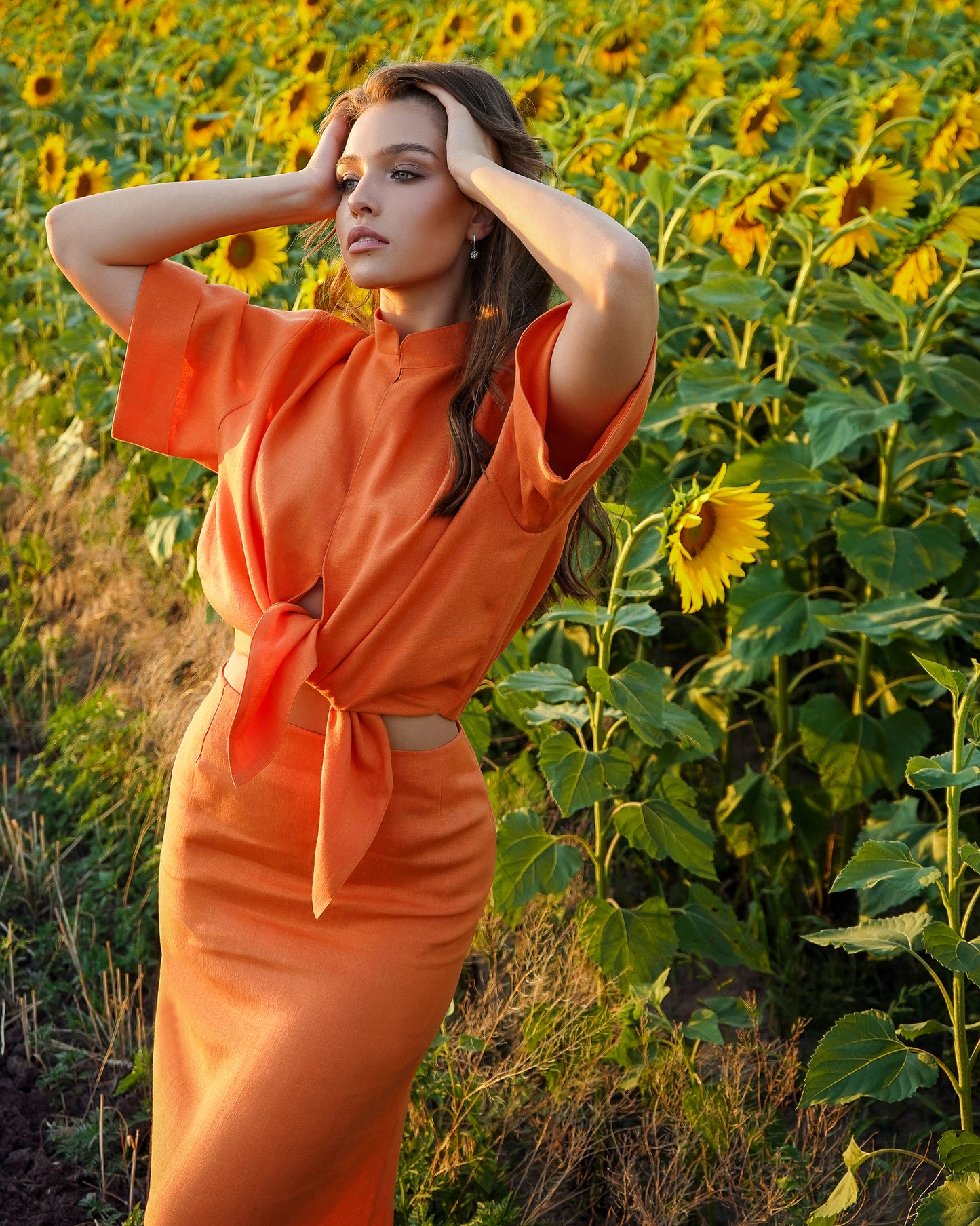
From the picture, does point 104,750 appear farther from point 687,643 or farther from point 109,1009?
point 687,643

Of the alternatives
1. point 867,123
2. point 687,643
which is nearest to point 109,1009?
point 687,643

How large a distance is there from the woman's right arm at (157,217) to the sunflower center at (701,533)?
0.74m

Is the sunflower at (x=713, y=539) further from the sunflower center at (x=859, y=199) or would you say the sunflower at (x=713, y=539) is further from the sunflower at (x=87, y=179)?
the sunflower at (x=87, y=179)

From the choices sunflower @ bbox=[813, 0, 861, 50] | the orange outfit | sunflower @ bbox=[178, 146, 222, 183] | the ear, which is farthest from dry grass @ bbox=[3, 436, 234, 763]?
sunflower @ bbox=[813, 0, 861, 50]

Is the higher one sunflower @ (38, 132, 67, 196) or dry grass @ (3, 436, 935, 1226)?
sunflower @ (38, 132, 67, 196)

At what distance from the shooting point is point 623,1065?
8.02 feet

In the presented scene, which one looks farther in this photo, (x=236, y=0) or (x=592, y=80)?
(x=236, y=0)

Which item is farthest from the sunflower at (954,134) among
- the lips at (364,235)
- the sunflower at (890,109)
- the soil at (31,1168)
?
the soil at (31,1168)

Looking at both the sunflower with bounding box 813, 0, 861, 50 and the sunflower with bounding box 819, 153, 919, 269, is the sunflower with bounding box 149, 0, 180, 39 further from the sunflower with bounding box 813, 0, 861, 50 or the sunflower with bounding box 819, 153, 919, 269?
the sunflower with bounding box 819, 153, 919, 269

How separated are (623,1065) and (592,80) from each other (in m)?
4.23

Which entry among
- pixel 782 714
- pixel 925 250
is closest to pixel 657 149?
pixel 925 250

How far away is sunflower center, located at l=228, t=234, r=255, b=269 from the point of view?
10.8 feet

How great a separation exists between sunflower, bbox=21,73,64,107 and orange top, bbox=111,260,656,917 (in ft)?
14.0

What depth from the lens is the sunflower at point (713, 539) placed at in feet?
6.61
